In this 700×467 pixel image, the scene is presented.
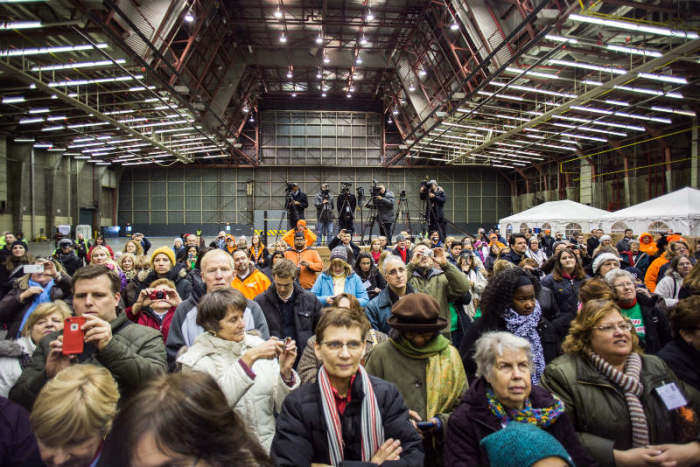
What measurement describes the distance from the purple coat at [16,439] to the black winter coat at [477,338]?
185cm

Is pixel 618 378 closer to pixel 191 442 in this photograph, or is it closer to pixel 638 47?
pixel 191 442

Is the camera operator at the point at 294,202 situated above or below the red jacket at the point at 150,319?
above

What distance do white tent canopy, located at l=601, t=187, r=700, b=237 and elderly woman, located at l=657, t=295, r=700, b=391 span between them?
37.0 ft

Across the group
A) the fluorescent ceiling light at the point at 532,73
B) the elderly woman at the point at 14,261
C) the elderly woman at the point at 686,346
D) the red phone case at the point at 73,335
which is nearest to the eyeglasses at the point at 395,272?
the elderly woman at the point at 686,346

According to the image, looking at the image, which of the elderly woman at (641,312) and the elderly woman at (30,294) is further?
the elderly woman at (30,294)

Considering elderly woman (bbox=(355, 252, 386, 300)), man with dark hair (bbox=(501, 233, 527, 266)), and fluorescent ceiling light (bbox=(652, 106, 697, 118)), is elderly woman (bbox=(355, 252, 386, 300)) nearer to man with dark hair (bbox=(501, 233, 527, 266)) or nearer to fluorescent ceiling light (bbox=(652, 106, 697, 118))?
man with dark hair (bbox=(501, 233, 527, 266))

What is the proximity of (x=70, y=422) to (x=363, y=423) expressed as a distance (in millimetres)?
1015

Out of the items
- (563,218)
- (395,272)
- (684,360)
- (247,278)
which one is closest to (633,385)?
(684,360)

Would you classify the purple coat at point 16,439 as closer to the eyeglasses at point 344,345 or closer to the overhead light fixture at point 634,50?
the eyeglasses at point 344,345

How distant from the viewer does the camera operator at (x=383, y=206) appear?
9391 millimetres

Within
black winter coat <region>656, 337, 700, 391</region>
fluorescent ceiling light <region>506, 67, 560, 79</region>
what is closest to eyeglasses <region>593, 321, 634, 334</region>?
black winter coat <region>656, 337, 700, 391</region>

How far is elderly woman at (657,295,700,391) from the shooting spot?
6.51 ft

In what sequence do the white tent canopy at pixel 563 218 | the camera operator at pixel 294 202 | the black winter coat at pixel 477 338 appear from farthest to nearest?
the white tent canopy at pixel 563 218, the camera operator at pixel 294 202, the black winter coat at pixel 477 338

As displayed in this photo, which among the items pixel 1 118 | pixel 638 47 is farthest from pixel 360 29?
pixel 1 118
